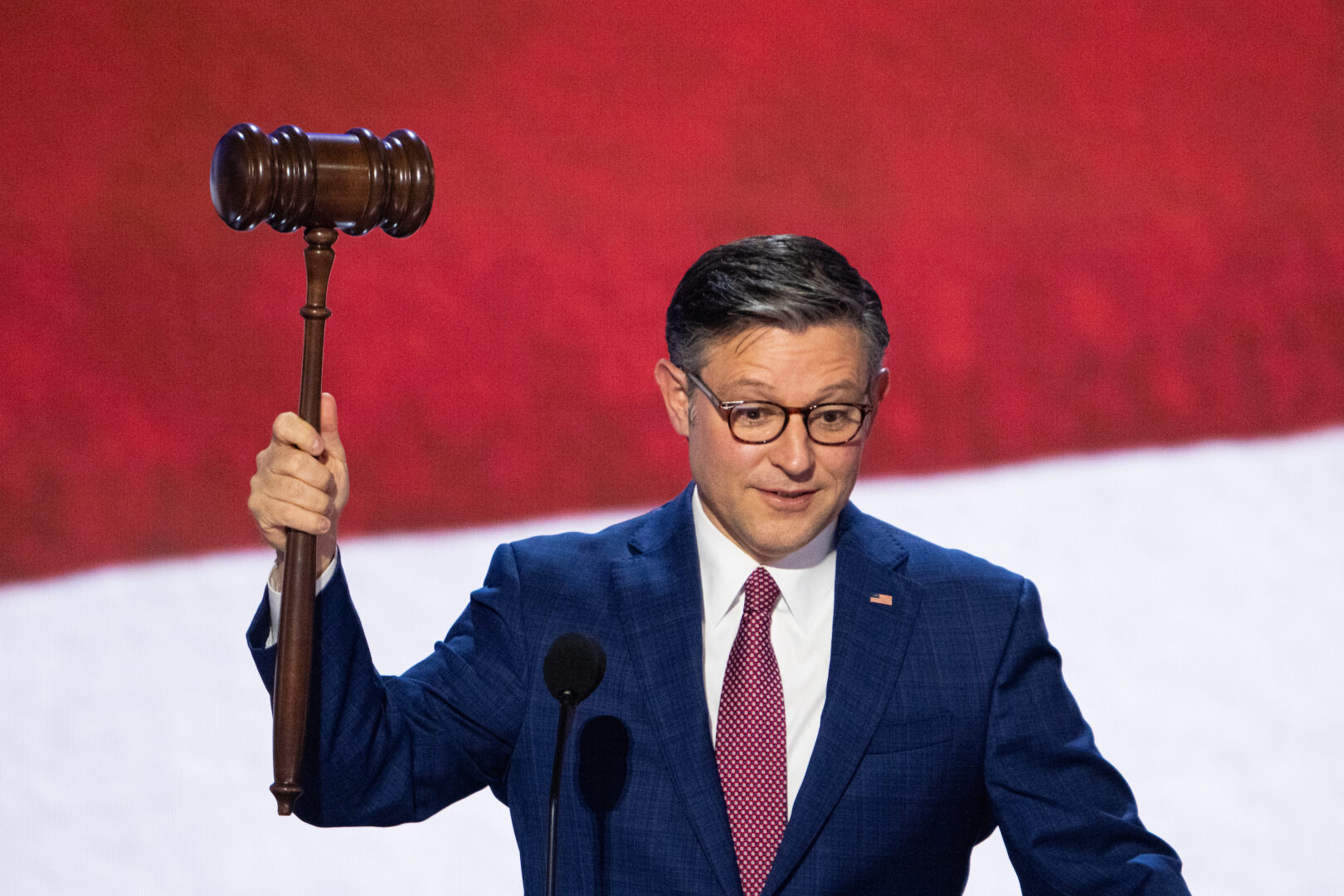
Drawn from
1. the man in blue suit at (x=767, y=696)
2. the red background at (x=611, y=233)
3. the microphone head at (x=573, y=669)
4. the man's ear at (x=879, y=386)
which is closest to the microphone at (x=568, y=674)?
the microphone head at (x=573, y=669)

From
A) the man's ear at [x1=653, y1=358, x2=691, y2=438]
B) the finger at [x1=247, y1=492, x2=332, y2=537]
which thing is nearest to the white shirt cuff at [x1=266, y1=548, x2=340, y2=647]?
the finger at [x1=247, y1=492, x2=332, y2=537]

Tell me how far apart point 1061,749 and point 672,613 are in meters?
0.48

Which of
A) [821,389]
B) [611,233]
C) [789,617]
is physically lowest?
[789,617]

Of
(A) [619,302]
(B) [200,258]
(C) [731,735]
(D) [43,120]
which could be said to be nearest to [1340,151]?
(A) [619,302]

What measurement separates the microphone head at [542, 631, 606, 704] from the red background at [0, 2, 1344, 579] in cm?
133

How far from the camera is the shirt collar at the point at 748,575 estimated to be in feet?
5.63

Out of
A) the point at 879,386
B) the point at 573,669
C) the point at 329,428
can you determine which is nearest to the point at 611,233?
the point at 879,386

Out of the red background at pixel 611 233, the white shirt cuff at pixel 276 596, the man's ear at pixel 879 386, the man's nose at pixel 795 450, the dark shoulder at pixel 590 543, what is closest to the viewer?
the white shirt cuff at pixel 276 596

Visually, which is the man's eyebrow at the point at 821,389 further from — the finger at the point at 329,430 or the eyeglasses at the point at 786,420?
the finger at the point at 329,430

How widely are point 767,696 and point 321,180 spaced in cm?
78

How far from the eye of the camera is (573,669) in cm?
124

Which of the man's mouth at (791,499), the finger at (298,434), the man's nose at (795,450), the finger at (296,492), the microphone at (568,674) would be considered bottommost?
the microphone at (568,674)

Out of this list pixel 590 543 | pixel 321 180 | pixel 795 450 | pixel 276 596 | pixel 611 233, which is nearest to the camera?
pixel 321 180

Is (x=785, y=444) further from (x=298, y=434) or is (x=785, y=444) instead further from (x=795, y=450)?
(x=298, y=434)
